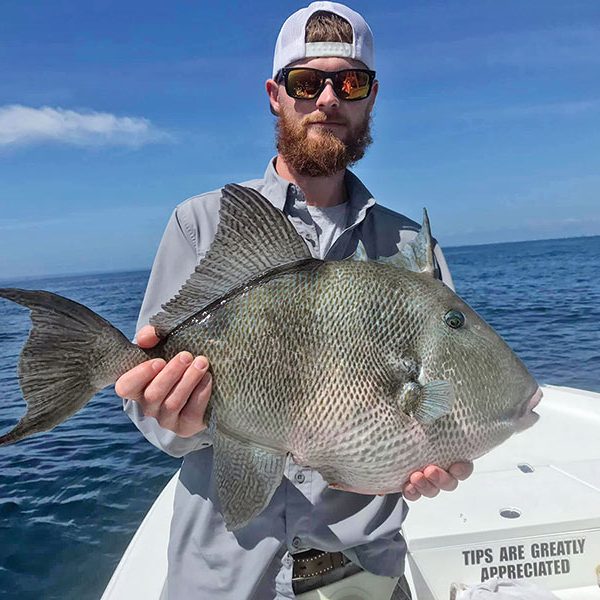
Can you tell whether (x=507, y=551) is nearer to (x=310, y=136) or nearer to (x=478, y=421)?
(x=478, y=421)

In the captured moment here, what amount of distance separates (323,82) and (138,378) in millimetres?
1512

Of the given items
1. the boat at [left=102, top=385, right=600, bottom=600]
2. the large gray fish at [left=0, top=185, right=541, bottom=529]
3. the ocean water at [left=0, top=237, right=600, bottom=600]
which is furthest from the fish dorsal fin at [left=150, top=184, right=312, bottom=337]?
the ocean water at [left=0, top=237, right=600, bottom=600]

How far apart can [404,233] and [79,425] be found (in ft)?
30.5

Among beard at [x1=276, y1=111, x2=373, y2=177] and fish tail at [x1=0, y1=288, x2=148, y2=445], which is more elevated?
beard at [x1=276, y1=111, x2=373, y2=177]

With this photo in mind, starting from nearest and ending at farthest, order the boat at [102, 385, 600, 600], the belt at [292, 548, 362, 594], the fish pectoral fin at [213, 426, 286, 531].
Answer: the fish pectoral fin at [213, 426, 286, 531] → the belt at [292, 548, 362, 594] → the boat at [102, 385, 600, 600]

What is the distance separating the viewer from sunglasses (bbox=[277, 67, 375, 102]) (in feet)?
8.20

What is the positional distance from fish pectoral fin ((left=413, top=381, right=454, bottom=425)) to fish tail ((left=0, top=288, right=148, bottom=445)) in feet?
2.85

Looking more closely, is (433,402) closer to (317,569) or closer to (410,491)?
(410,491)

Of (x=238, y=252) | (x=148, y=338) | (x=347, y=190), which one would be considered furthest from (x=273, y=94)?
(x=148, y=338)

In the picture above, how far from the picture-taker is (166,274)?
7.66 feet

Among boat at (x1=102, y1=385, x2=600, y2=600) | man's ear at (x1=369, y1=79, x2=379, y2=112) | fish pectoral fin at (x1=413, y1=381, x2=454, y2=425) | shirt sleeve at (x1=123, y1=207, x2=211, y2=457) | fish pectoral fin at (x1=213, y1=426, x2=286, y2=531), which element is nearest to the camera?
fish pectoral fin at (x1=413, y1=381, x2=454, y2=425)

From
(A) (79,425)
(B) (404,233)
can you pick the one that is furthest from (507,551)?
(A) (79,425)

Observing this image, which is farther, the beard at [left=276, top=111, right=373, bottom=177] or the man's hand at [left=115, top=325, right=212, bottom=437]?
the beard at [left=276, top=111, right=373, bottom=177]

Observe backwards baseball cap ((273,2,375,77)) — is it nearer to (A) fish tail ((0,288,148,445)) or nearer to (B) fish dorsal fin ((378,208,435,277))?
(B) fish dorsal fin ((378,208,435,277))
